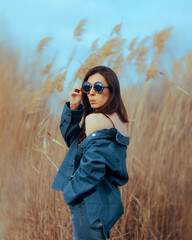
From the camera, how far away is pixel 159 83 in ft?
14.7

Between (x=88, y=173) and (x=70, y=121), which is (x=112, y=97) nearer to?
(x=70, y=121)

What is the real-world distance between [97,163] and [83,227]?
28 cm

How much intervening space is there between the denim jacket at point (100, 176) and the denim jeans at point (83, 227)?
1.0 inches

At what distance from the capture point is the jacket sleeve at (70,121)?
4.77 ft

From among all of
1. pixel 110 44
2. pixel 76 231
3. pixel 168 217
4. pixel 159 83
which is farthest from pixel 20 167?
pixel 159 83

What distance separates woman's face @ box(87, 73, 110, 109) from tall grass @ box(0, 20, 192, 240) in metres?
0.40

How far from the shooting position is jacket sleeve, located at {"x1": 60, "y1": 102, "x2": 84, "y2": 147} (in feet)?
4.77

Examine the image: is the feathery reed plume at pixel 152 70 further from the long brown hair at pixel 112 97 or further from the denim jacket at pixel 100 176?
the denim jacket at pixel 100 176

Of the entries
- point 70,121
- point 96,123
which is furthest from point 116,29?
point 96,123

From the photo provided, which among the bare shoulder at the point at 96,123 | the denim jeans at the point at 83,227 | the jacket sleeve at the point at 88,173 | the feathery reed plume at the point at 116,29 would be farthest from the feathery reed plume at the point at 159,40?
the denim jeans at the point at 83,227

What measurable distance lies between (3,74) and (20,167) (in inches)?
66.4

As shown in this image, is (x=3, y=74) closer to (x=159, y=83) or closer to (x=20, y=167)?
(x=20, y=167)

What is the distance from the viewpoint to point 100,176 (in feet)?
3.83

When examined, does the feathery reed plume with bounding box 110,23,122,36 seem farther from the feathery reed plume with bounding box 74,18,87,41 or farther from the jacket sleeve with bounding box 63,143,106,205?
the jacket sleeve with bounding box 63,143,106,205
